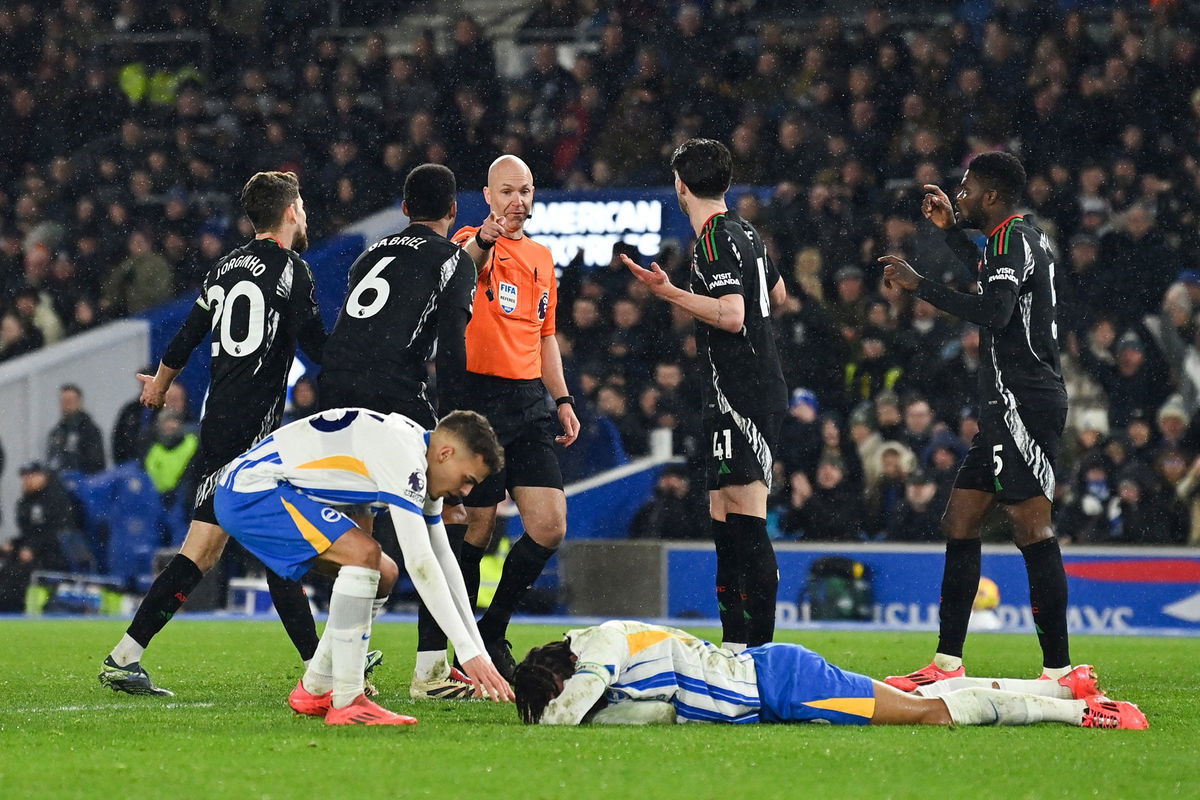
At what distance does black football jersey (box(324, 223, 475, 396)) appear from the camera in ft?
22.1

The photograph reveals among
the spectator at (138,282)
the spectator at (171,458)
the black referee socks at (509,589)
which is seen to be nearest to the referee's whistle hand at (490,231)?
the black referee socks at (509,589)

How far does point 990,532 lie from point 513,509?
4.00 meters

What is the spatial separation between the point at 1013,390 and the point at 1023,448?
0.24 meters

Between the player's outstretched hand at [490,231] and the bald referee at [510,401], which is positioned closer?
the player's outstretched hand at [490,231]

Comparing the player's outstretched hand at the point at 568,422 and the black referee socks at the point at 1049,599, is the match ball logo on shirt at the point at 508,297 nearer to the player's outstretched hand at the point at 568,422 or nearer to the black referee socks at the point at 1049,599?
the player's outstretched hand at the point at 568,422

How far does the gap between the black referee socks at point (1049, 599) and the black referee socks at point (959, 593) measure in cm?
45

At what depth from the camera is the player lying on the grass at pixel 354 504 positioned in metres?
5.38

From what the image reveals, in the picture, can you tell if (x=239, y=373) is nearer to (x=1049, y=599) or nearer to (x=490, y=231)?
(x=490, y=231)

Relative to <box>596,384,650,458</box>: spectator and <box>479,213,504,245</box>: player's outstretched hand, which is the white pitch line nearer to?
<box>479,213,504,245</box>: player's outstretched hand

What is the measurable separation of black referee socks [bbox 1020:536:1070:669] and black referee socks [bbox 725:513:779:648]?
1.04m

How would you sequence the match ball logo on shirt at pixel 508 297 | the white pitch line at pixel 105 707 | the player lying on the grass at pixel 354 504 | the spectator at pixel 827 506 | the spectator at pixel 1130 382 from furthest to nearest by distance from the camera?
the spectator at pixel 1130 382
the spectator at pixel 827 506
the match ball logo on shirt at pixel 508 297
the white pitch line at pixel 105 707
the player lying on the grass at pixel 354 504

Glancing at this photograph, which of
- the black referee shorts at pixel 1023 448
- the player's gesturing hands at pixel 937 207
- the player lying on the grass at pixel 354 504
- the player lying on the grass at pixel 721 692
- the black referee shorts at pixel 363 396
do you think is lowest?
the player lying on the grass at pixel 721 692

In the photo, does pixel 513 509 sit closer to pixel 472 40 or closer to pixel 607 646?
pixel 472 40

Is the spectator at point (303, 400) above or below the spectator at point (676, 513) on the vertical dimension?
above
